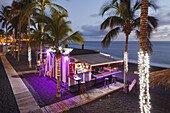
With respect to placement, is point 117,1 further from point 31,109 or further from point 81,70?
point 31,109

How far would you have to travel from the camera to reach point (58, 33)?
285 inches

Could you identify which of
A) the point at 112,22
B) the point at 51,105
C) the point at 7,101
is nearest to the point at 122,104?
the point at 51,105

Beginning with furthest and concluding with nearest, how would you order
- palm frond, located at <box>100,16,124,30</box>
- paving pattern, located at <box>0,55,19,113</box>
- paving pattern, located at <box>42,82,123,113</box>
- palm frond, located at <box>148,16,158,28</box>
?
palm frond, located at <box>100,16,124,30</box> → palm frond, located at <box>148,16,158,28</box> → paving pattern, located at <box>42,82,123,113</box> → paving pattern, located at <box>0,55,19,113</box>

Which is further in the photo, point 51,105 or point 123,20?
point 123,20

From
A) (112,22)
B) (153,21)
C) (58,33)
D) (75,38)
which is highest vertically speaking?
(112,22)

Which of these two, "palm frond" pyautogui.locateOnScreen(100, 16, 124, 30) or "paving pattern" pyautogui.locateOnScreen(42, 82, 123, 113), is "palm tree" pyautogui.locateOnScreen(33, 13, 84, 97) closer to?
"paving pattern" pyautogui.locateOnScreen(42, 82, 123, 113)

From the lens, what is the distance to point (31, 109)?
5.77 meters

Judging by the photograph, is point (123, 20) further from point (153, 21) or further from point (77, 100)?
point (77, 100)

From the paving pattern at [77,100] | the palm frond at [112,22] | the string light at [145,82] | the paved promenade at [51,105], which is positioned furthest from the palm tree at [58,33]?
the string light at [145,82]

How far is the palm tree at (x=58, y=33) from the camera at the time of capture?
23.5 feet

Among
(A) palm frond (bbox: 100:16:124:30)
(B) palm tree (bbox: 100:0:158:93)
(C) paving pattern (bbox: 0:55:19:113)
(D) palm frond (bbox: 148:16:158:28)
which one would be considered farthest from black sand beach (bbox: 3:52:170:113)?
(A) palm frond (bbox: 100:16:124:30)

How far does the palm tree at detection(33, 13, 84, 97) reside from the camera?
717cm

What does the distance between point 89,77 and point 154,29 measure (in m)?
6.28

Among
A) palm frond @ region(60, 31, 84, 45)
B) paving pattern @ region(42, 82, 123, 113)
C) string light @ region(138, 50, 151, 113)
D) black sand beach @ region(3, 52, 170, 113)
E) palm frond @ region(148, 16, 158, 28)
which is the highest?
palm frond @ region(148, 16, 158, 28)
